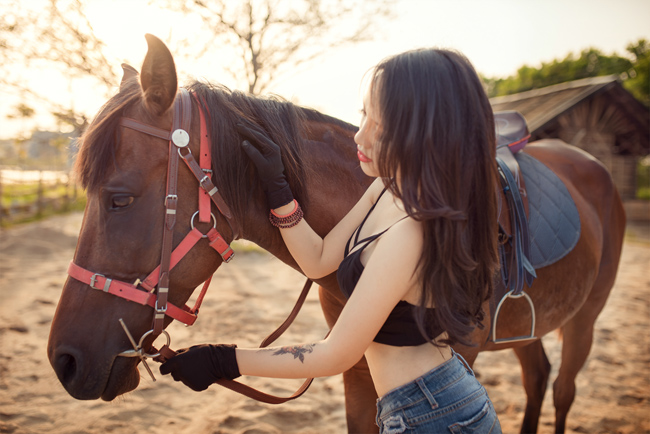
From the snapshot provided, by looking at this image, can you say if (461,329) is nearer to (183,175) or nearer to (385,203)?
(385,203)

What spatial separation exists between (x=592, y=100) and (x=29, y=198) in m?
22.2

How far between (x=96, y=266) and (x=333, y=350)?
826 mm

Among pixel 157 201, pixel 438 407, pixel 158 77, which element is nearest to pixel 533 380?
pixel 438 407

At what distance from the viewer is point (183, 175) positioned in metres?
1.35

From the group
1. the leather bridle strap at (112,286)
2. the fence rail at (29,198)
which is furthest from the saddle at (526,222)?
the fence rail at (29,198)

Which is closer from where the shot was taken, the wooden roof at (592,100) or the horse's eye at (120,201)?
the horse's eye at (120,201)

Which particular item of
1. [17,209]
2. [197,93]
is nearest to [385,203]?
[197,93]

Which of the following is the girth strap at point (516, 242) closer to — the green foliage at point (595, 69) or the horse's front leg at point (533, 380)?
the horse's front leg at point (533, 380)

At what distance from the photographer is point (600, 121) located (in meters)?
16.3

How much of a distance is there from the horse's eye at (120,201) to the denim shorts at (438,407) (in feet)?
3.37

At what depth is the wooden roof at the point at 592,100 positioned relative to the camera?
14.4m

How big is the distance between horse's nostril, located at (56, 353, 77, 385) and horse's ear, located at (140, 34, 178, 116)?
2.84ft

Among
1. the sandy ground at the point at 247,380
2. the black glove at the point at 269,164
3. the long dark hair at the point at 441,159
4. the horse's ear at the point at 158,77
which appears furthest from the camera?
the sandy ground at the point at 247,380

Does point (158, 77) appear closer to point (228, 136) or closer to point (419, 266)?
point (228, 136)
